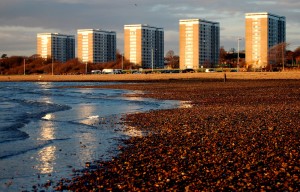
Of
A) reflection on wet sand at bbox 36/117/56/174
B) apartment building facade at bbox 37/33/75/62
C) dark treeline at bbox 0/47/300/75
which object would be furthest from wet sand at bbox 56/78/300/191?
apartment building facade at bbox 37/33/75/62

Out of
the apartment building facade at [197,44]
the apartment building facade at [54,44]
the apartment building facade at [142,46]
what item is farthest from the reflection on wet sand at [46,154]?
the apartment building facade at [54,44]

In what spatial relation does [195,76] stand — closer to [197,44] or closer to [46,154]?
[197,44]

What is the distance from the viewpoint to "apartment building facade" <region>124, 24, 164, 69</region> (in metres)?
158

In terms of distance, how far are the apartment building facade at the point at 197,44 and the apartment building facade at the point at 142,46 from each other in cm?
1656

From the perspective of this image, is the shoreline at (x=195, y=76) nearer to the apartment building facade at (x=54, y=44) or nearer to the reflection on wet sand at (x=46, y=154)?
the reflection on wet sand at (x=46, y=154)

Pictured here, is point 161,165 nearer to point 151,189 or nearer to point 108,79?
point 151,189

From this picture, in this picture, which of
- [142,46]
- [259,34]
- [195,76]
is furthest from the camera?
[142,46]

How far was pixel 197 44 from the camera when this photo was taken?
141375 mm

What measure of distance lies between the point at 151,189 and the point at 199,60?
13253 cm

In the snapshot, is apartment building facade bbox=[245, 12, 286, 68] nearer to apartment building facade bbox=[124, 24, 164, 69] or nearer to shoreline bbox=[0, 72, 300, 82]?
apartment building facade bbox=[124, 24, 164, 69]

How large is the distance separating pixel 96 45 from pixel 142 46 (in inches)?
966

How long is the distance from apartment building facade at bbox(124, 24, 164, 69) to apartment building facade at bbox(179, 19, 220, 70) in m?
A: 16.6

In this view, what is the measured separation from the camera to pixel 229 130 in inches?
628

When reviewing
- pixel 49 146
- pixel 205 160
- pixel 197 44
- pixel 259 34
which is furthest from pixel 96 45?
pixel 205 160
